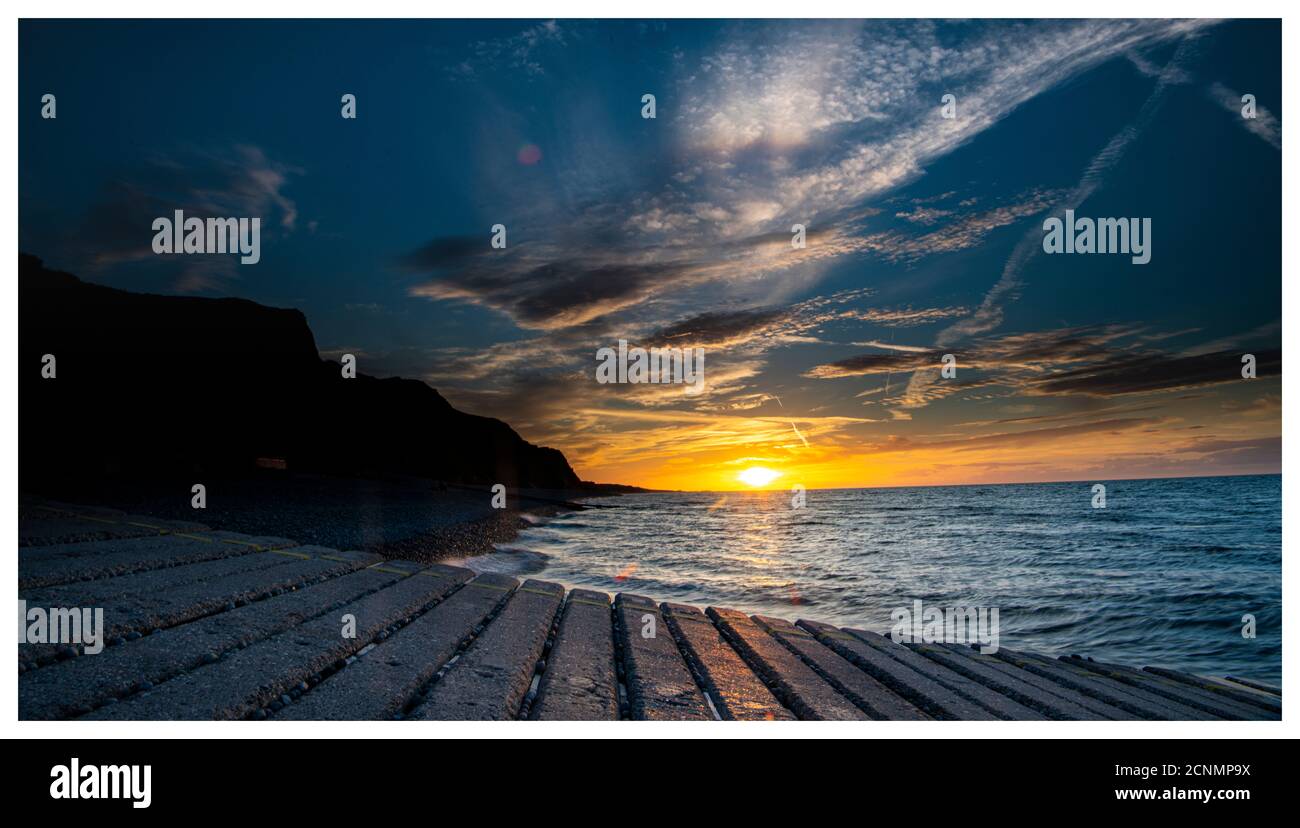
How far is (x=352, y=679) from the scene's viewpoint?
605 centimetres

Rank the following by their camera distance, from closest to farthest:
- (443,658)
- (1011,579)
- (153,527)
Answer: (443,658) → (153,527) → (1011,579)

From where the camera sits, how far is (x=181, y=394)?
167ft

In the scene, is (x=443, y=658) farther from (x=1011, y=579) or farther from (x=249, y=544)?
(x=1011, y=579)

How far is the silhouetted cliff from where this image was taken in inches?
1404

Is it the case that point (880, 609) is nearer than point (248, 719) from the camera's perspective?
No

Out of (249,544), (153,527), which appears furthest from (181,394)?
(249,544)

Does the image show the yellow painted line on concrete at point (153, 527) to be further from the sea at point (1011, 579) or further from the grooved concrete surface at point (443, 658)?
the sea at point (1011, 579)

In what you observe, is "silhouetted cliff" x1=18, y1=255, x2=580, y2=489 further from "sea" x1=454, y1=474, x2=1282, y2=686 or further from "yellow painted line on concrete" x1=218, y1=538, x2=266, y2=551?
"sea" x1=454, y1=474, x2=1282, y2=686

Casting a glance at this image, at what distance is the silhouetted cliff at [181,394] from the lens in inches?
1404

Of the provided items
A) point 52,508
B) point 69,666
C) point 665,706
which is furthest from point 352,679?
point 52,508

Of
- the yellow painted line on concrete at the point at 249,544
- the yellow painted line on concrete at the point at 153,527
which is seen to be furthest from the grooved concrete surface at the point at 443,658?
the yellow painted line on concrete at the point at 153,527

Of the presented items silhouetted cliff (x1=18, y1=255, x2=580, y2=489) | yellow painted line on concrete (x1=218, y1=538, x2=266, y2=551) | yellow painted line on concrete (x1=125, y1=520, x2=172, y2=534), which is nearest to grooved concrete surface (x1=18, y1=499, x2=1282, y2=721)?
yellow painted line on concrete (x1=218, y1=538, x2=266, y2=551)

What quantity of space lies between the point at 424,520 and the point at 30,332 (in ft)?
146

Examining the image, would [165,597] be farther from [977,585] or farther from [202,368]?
[202,368]
